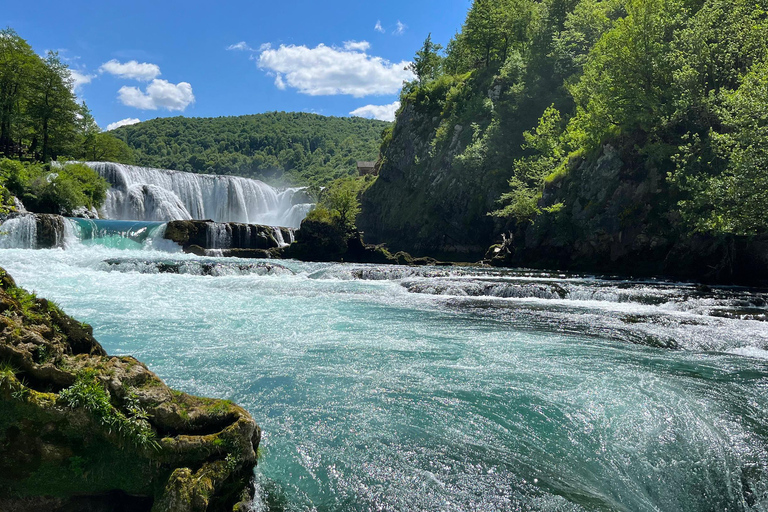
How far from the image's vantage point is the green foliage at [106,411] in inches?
128

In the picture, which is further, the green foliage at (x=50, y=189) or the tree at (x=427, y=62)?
the tree at (x=427, y=62)

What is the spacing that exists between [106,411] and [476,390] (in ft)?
17.4

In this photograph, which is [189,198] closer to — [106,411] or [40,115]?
[40,115]

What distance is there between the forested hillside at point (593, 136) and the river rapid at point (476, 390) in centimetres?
828

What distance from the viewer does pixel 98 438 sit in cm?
329

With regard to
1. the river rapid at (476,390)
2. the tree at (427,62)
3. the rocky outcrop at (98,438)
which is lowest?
the river rapid at (476,390)

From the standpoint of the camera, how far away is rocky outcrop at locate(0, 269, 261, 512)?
10.1 ft

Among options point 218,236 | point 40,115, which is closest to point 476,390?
point 218,236

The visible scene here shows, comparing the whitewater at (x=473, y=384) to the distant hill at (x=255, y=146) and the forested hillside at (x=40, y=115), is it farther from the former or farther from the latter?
the distant hill at (x=255, y=146)

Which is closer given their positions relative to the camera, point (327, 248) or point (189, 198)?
point (327, 248)

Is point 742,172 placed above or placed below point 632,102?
below

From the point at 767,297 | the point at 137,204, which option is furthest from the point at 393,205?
the point at 767,297

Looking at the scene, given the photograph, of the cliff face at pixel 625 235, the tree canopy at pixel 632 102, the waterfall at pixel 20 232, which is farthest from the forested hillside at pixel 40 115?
the cliff face at pixel 625 235

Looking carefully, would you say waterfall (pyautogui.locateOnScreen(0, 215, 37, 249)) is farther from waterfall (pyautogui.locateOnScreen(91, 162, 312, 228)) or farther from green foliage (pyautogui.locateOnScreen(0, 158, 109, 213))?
waterfall (pyautogui.locateOnScreen(91, 162, 312, 228))
